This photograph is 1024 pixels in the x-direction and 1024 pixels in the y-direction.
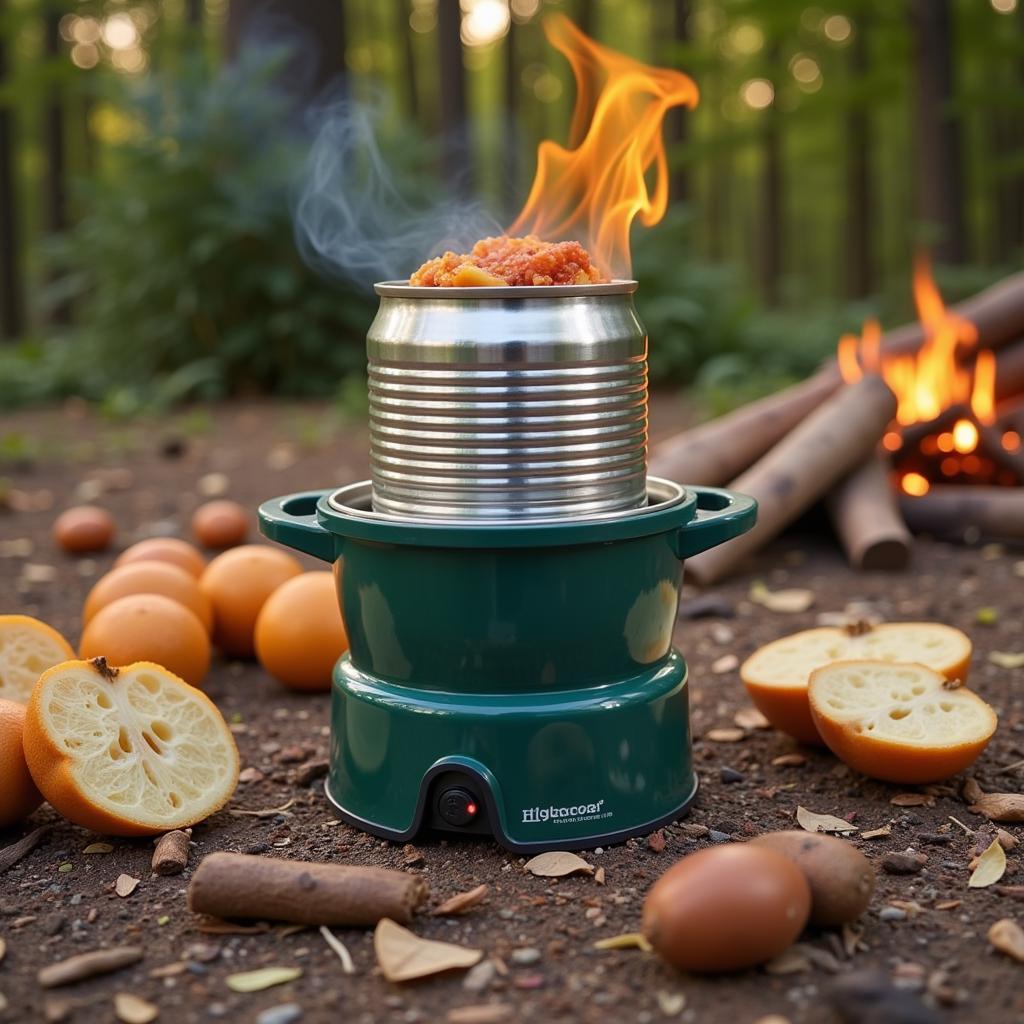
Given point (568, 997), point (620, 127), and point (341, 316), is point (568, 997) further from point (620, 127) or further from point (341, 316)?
point (341, 316)

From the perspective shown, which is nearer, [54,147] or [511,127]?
[511,127]

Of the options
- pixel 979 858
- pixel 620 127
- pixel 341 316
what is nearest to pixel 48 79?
pixel 341 316

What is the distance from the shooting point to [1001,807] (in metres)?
2.97

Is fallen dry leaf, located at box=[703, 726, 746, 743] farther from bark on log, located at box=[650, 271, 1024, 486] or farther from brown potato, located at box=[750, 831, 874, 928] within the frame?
bark on log, located at box=[650, 271, 1024, 486]

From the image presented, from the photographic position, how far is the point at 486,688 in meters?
2.81

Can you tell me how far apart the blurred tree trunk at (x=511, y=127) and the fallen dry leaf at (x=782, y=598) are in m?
7.71

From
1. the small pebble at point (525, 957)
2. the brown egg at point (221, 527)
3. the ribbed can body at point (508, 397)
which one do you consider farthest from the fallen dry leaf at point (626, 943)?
the brown egg at point (221, 527)

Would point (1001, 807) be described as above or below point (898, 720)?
below

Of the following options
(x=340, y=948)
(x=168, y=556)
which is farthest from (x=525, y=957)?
(x=168, y=556)

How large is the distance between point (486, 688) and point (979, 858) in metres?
1.15

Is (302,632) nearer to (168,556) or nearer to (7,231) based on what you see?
(168,556)

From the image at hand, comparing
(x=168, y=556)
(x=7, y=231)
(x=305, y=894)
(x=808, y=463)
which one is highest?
(x=7, y=231)

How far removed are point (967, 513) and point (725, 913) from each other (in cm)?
394

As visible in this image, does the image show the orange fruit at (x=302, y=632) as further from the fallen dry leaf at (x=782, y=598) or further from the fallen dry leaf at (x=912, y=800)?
the fallen dry leaf at (x=782, y=598)
